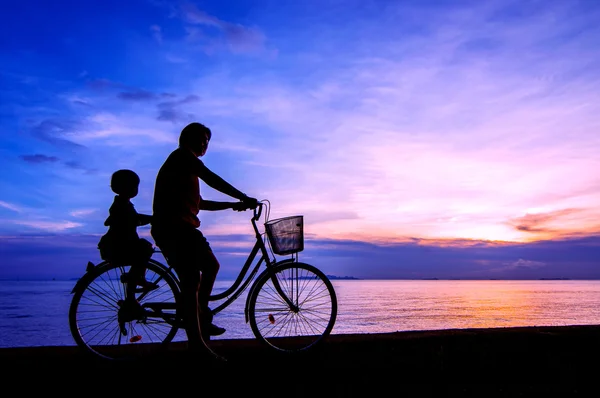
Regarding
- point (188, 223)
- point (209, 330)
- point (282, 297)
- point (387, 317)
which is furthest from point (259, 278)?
point (387, 317)

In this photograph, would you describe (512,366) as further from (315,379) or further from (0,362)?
(0,362)

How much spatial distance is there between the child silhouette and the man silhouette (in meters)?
0.31

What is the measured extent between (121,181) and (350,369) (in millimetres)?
2895

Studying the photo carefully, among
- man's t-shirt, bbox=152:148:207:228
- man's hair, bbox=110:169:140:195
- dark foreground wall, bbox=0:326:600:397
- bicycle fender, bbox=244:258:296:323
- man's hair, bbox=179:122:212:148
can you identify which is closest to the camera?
dark foreground wall, bbox=0:326:600:397

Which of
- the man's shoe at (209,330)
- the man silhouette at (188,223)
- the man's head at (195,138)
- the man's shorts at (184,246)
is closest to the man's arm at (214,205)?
the man silhouette at (188,223)

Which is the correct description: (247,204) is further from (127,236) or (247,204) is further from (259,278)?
(127,236)

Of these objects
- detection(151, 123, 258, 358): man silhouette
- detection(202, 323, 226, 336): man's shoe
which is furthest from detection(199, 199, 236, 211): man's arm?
detection(202, 323, 226, 336): man's shoe

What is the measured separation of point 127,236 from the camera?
5.05 m

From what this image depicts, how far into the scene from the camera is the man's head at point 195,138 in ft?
16.1

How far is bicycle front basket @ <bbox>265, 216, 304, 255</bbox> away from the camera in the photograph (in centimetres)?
521

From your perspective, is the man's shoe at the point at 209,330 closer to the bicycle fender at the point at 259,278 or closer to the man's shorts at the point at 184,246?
the bicycle fender at the point at 259,278

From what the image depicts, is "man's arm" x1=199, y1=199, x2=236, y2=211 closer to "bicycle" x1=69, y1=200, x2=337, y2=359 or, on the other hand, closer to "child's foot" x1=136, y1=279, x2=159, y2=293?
"bicycle" x1=69, y1=200, x2=337, y2=359

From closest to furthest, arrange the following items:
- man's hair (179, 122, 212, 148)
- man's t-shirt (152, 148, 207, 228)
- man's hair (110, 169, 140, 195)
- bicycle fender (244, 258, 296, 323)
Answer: man's t-shirt (152, 148, 207, 228), man's hair (179, 122, 212, 148), man's hair (110, 169, 140, 195), bicycle fender (244, 258, 296, 323)

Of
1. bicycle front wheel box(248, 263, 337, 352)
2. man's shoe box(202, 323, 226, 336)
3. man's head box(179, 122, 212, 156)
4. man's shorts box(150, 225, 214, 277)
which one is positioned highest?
man's head box(179, 122, 212, 156)
